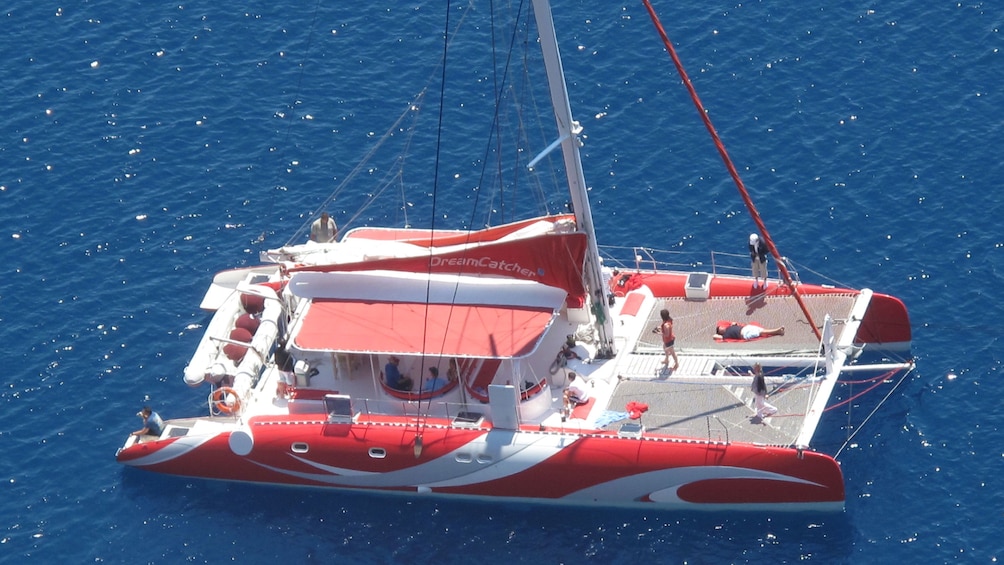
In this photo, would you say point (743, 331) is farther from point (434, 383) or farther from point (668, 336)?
point (434, 383)

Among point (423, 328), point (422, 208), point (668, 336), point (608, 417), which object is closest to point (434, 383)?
point (423, 328)

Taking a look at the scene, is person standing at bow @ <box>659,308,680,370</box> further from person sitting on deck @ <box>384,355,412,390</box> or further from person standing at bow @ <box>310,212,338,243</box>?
→ person standing at bow @ <box>310,212,338,243</box>

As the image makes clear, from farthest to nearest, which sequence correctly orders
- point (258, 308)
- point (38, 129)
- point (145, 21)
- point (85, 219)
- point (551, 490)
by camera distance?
1. point (145, 21)
2. point (38, 129)
3. point (85, 219)
4. point (258, 308)
5. point (551, 490)

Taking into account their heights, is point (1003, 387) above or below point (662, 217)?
below

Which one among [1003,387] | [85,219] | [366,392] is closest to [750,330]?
[1003,387]

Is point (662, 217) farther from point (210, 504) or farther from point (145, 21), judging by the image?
point (145, 21)

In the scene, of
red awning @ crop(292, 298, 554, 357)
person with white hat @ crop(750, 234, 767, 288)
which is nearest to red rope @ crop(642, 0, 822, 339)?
person with white hat @ crop(750, 234, 767, 288)

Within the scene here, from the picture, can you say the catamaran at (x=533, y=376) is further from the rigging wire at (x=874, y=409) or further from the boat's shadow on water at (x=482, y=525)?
the boat's shadow on water at (x=482, y=525)
